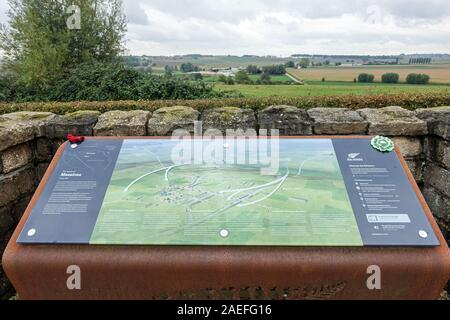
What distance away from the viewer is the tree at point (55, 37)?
12766 millimetres

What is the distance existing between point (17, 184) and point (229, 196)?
1751 mm

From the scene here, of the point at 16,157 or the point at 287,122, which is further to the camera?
the point at 287,122

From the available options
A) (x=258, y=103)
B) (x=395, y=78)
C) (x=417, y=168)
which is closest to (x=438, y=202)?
(x=417, y=168)

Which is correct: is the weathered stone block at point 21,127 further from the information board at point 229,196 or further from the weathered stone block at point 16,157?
the information board at point 229,196

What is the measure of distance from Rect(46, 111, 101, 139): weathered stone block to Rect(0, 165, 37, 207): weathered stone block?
1.16ft

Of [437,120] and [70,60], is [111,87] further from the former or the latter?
[437,120]

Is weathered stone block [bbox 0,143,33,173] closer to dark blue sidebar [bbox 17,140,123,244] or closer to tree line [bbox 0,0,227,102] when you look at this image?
dark blue sidebar [bbox 17,140,123,244]

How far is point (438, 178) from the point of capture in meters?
2.80

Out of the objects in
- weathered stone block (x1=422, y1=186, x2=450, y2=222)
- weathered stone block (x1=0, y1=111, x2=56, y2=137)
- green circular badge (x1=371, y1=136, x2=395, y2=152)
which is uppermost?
weathered stone block (x1=0, y1=111, x2=56, y2=137)

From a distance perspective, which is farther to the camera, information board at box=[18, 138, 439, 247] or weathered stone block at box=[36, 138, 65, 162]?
weathered stone block at box=[36, 138, 65, 162]

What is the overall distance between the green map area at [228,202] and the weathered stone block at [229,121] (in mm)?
544

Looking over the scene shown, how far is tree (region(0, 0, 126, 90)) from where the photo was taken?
41.9 feet

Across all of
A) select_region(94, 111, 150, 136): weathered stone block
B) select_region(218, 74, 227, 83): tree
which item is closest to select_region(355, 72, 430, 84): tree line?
select_region(218, 74, 227, 83): tree

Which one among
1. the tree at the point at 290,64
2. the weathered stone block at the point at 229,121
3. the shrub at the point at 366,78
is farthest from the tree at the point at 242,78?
the weathered stone block at the point at 229,121
